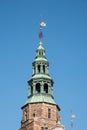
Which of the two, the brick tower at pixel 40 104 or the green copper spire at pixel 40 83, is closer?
the brick tower at pixel 40 104

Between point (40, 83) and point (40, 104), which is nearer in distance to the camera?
point (40, 104)

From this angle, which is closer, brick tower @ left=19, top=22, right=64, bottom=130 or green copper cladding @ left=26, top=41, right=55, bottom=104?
brick tower @ left=19, top=22, right=64, bottom=130

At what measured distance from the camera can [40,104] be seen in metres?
118

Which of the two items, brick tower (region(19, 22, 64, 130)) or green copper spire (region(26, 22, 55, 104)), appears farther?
green copper spire (region(26, 22, 55, 104))

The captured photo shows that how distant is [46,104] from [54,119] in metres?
3.12

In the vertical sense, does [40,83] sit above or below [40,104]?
above

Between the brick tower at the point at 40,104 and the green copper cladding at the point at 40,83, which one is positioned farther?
the green copper cladding at the point at 40,83

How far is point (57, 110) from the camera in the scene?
4729 inches

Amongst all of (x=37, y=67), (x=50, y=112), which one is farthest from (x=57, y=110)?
(x=37, y=67)

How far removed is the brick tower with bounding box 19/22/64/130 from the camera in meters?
116

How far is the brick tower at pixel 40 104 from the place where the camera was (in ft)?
381

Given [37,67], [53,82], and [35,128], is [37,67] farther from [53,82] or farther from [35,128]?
[35,128]

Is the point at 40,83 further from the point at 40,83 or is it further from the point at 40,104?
the point at 40,104

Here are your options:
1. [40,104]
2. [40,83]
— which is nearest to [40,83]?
[40,83]
